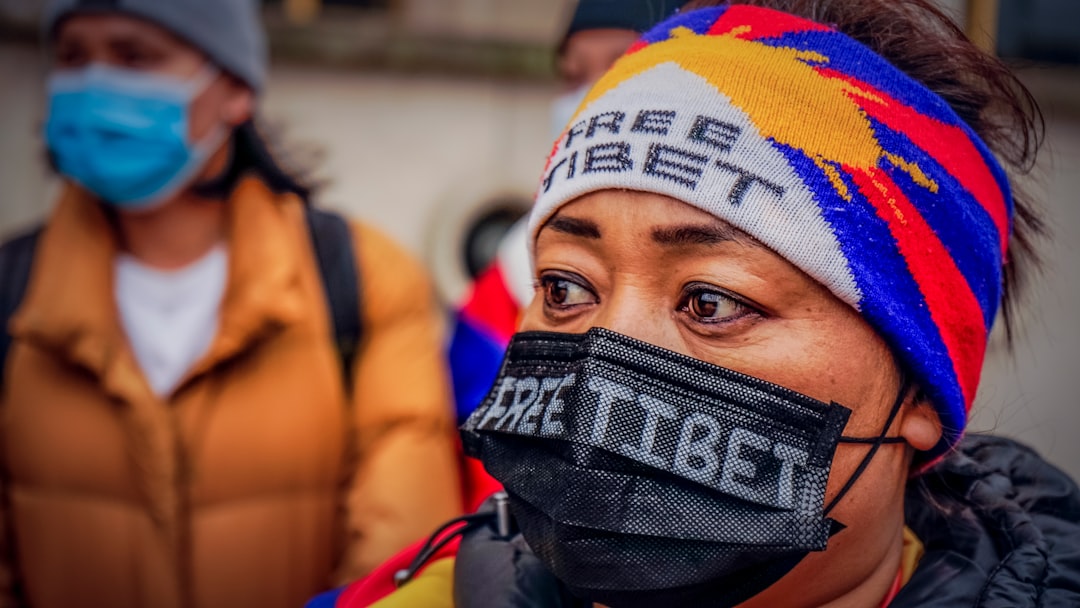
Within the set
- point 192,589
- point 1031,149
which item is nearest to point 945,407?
point 1031,149

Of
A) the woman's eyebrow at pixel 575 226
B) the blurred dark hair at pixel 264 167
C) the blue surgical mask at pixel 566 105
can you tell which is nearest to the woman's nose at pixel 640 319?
the woman's eyebrow at pixel 575 226

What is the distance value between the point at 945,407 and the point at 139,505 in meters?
2.11

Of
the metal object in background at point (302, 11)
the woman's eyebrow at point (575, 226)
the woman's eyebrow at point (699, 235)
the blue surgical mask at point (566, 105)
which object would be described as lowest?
the woman's eyebrow at point (575, 226)

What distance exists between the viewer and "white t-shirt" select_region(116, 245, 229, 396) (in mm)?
2793

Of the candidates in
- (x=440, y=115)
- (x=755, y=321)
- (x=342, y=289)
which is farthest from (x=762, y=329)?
(x=440, y=115)

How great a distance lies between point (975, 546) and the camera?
1.62 m

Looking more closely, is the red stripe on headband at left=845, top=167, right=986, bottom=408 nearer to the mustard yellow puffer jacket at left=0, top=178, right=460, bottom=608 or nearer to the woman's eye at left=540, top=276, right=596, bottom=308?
the woman's eye at left=540, top=276, right=596, bottom=308

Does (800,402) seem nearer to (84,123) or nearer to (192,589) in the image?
(192,589)

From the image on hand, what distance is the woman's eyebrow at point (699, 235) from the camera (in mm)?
1431

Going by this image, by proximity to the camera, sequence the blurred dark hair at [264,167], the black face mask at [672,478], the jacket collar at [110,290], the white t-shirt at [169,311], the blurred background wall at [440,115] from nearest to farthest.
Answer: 1. the black face mask at [672,478]
2. the jacket collar at [110,290]
3. the white t-shirt at [169,311]
4. the blurred dark hair at [264,167]
5. the blurred background wall at [440,115]

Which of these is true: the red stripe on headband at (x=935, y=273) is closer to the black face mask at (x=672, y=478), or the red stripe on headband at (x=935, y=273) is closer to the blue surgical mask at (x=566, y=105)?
the black face mask at (x=672, y=478)

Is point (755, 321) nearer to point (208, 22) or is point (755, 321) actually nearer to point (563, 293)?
point (563, 293)

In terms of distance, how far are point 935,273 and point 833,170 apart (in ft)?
0.74

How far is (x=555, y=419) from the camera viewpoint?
4.66 feet
